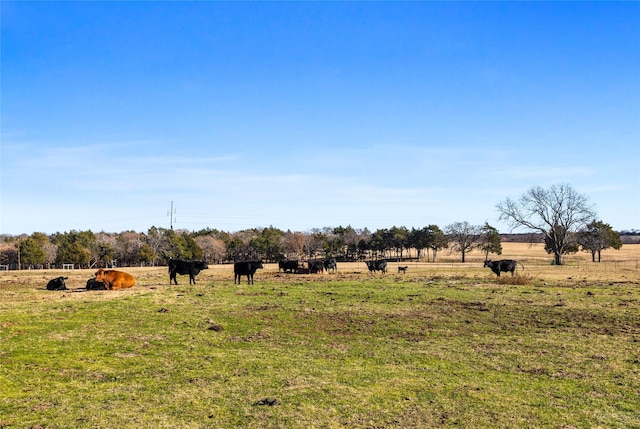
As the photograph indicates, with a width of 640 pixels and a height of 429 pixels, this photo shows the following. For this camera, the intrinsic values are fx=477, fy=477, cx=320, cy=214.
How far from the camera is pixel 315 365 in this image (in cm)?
1135

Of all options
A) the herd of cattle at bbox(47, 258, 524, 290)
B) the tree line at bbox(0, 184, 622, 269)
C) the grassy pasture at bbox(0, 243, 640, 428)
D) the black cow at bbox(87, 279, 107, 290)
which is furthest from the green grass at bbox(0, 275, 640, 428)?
the tree line at bbox(0, 184, 622, 269)

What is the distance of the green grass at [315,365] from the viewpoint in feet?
26.8

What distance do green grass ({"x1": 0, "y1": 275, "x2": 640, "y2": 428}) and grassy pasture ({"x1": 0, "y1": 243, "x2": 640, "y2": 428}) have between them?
44mm

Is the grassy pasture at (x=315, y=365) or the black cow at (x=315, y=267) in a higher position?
the black cow at (x=315, y=267)

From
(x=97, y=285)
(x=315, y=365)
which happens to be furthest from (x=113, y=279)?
(x=315, y=365)

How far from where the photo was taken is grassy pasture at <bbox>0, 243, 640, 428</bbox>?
816 cm

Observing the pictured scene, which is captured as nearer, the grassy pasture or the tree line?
the grassy pasture

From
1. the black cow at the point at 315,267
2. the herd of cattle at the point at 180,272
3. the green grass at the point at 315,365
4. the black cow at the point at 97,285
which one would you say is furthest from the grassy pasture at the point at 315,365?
the black cow at the point at 315,267

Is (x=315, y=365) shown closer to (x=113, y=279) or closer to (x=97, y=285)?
(x=113, y=279)

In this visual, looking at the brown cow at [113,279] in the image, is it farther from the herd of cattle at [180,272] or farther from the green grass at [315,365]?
the green grass at [315,365]

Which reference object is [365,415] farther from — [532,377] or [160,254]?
[160,254]

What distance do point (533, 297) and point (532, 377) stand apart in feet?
52.7

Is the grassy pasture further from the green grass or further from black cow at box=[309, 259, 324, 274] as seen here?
black cow at box=[309, 259, 324, 274]

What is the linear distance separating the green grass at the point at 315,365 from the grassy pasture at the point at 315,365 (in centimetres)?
4
